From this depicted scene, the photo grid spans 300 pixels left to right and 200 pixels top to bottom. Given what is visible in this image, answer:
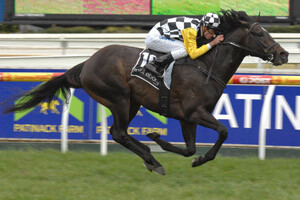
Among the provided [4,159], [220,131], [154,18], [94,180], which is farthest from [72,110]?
[154,18]

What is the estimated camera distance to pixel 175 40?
5098mm

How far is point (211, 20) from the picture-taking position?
492 cm

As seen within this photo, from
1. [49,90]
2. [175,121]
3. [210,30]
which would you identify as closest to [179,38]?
[210,30]

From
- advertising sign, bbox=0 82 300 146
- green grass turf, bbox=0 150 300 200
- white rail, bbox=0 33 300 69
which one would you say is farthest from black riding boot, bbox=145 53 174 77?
white rail, bbox=0 33 300 69

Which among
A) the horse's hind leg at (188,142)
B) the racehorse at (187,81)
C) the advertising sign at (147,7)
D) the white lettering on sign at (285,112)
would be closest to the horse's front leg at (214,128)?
the racehorse at (187,81)

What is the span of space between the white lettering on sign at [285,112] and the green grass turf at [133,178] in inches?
18.9

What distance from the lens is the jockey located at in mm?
4941

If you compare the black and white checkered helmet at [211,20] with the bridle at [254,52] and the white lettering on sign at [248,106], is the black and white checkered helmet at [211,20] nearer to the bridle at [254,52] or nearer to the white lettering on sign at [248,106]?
the bridle at [254,52]

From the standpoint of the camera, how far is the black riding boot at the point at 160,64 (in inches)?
197

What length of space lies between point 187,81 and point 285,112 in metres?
1.42

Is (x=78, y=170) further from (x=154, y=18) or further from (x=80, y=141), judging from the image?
(x=154, y=18)

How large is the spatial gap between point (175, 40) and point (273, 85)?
130cm

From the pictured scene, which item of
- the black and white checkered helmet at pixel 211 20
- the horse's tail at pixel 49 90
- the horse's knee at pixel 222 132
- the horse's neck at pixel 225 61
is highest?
the black and white checkered helmet at pixel 211 20

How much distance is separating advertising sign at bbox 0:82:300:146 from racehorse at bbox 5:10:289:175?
0.75m
